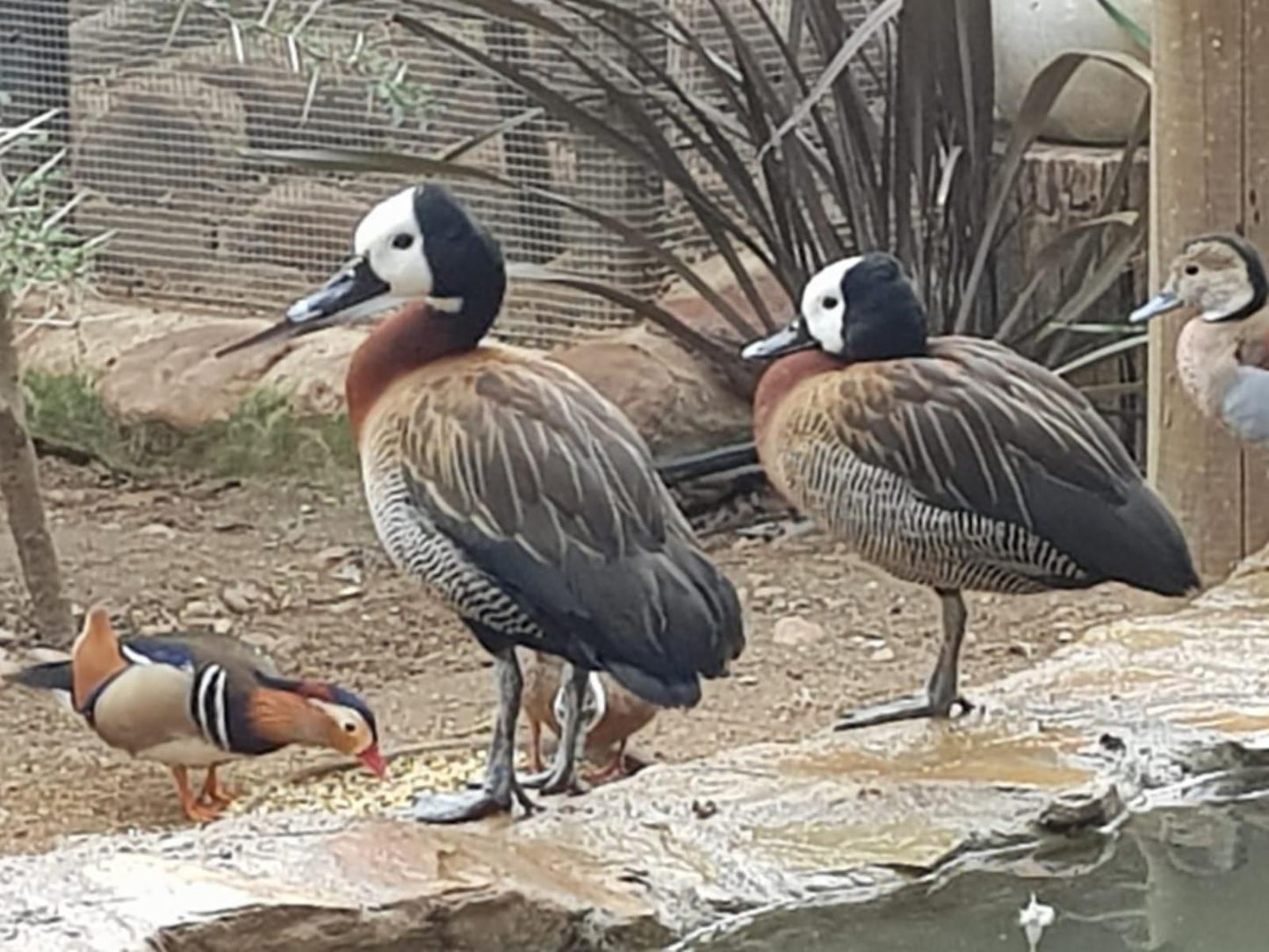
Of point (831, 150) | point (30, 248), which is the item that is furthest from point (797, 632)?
point (30, 248)

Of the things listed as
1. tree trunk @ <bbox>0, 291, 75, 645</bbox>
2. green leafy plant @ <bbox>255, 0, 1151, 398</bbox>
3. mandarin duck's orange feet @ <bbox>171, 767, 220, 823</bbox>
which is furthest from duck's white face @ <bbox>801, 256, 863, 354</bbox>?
tree trunk @ <bbox>0, 291, 75, 645</bbox>

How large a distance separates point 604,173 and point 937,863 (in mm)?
2613

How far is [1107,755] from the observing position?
8.85 ft

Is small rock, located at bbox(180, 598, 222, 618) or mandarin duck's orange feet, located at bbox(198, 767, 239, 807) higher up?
mandarin duck's orange feet, located at bbox(198, 767, 239, 807)

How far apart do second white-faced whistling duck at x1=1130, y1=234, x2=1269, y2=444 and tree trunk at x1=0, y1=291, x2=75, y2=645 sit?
1.71 metres

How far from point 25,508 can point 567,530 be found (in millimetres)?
1904

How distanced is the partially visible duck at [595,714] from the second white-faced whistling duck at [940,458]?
1.38 ft

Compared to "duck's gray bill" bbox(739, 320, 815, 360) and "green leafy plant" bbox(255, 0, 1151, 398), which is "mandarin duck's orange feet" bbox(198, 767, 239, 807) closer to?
"duck's gray bill" bbox(739, 320, 815, 360)

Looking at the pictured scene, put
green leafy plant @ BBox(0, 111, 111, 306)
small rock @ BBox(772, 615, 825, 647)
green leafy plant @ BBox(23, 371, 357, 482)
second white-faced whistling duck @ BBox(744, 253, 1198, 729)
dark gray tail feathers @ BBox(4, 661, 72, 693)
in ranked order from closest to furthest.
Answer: second white-faced whistling duck @ BBox(744, 253, 1198, 729) < dark gray tail feathers @ BBox(4, 661, 72, 693) < green leafy plant @ BBox(0, 111, 111, 306) < small rock @ BBox(772, 615, 825, 647) < green leafy plant @ BBox(23, 371, 357, 482)

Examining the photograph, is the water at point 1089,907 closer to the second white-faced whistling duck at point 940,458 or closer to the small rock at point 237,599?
the second white-faced whistling duck at point 940,458

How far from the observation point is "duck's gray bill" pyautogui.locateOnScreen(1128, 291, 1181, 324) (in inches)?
130

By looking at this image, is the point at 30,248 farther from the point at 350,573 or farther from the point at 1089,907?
the point at 1089,907

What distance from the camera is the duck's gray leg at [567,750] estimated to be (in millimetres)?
2473

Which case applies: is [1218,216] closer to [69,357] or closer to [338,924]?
[338,924]
